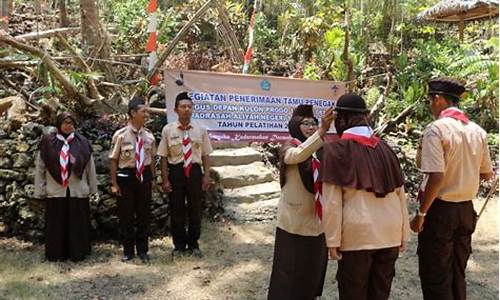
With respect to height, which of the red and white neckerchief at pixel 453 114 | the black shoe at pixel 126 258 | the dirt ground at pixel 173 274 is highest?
the red and white neckerchief at pixel 453 114

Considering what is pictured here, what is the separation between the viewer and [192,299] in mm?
4227

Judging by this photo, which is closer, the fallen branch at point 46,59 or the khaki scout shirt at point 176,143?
the khaki scout shirt at point 176,143

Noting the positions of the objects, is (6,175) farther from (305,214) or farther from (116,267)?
(305,214)

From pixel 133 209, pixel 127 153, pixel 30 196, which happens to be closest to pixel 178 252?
pixel 133 209

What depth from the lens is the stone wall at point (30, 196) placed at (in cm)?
558

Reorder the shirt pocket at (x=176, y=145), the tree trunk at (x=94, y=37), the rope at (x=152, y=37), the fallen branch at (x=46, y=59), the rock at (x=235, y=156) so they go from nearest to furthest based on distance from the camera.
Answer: the shirt pocket at (x=176, y=145) → the fallen branch at (x=46, y=59) → the rope at (x=152, y=37) → the tree trunk at (x=94, y=37) → the rock at (x=235, y=156)

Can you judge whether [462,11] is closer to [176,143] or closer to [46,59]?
[176,143]

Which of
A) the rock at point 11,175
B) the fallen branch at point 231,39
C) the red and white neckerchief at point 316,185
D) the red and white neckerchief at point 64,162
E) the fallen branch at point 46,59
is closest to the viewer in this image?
the red and white neckerchief at point 316,185

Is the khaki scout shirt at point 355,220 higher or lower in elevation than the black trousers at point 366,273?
higher

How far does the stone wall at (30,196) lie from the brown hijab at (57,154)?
604 mm

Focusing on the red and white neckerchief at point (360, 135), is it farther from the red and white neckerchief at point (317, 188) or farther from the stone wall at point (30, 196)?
the stone wall at point (30, 196)

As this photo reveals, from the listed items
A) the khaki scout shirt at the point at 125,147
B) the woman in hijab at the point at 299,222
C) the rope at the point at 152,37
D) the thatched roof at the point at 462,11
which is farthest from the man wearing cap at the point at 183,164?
the thatched roof at the point at 462,11

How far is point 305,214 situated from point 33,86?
5.65 metres

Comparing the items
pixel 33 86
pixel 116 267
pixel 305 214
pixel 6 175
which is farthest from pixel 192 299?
pixel 33 86
